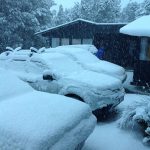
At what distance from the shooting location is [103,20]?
150ft

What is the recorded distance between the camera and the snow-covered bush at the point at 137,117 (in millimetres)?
6354

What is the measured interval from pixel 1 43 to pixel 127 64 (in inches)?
527

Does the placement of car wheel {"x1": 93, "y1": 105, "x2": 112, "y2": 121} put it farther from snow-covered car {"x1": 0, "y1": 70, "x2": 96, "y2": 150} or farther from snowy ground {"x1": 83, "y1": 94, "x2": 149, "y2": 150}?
snow-covered car {"x1": 0, "y1": 70, "x2": 96, "y2": 150}

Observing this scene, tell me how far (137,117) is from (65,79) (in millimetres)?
2386

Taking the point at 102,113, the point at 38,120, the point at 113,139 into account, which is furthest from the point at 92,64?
the point at 38,120

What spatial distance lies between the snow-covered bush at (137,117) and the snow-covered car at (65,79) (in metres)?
0.84

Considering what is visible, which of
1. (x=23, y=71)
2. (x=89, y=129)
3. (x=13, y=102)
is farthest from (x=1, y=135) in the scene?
(x=23, y=71)

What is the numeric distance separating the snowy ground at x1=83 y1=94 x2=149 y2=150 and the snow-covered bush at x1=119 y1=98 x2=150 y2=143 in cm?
18

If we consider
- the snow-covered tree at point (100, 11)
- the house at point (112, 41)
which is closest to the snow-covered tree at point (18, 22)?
the house at point (112, 41)

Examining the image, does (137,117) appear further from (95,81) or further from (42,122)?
(42,122)

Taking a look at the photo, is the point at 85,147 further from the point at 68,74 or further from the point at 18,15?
the point at 18,15

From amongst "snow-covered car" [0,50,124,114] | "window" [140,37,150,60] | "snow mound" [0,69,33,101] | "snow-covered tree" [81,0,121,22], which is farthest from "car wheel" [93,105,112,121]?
"snow-covered tree" [81,0,121,22]

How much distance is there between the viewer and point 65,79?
7.94 m

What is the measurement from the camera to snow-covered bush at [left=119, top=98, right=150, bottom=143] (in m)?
6.35
